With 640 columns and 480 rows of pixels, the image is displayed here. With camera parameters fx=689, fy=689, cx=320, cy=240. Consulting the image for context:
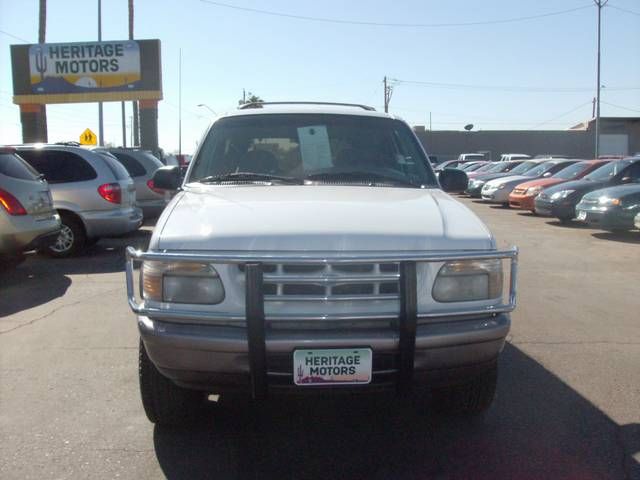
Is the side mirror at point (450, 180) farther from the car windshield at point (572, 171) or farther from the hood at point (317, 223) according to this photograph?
the car windshield at point (572, 171)

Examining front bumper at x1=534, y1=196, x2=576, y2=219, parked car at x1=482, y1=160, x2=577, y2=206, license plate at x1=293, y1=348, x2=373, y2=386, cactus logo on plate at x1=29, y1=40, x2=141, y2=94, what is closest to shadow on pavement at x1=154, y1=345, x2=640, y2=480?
license plate at x1=293, y1=348, x2=373, y2=386

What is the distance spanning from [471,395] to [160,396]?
A: 1769mm

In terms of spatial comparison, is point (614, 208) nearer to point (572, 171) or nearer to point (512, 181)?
point (572, 171)

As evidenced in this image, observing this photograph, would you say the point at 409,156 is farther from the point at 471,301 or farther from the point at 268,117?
the point at 471,301

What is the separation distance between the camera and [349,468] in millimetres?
3545

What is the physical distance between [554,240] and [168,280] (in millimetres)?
10996

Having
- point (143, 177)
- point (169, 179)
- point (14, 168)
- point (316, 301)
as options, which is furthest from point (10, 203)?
point (316, 301)

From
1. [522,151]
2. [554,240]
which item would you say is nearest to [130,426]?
[554,240]

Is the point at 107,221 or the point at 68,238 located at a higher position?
the point at 107,221

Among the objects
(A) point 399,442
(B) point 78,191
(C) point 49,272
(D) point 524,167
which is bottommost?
(A) point 399,442

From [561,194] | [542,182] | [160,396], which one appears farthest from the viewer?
[542,182]

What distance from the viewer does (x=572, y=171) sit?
1894 cm

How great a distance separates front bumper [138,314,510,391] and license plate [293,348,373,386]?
34mm

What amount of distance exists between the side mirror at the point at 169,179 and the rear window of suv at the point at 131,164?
364 inches
